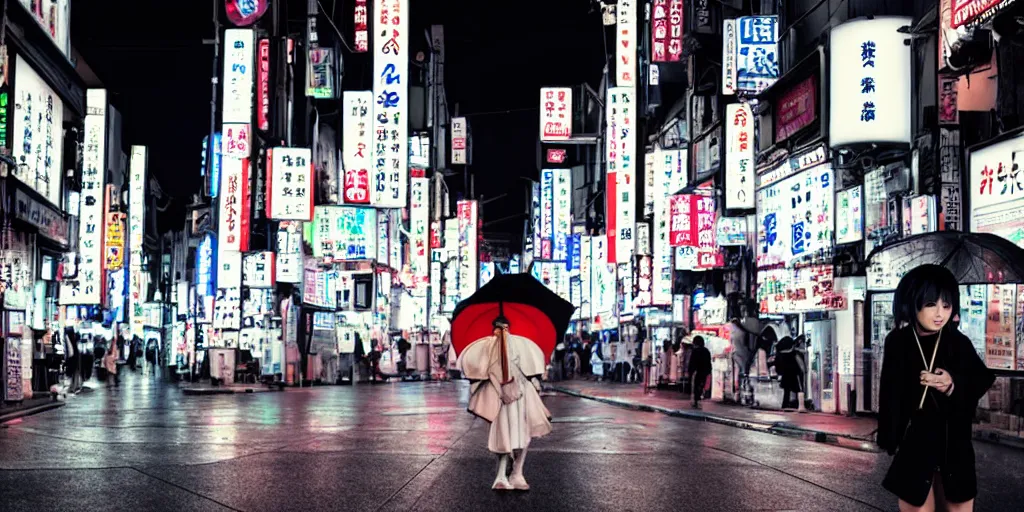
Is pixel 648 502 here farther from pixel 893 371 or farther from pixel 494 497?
pixel 893 371

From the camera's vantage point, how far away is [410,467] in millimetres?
14070

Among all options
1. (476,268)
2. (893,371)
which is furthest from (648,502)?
(476,268)

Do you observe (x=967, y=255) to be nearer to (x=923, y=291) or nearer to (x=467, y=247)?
(x=923, y=291)

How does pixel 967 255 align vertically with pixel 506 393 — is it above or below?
above

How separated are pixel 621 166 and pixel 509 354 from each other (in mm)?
30838

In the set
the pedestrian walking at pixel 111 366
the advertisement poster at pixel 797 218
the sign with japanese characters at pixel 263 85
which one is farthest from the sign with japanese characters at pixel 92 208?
the advertisement poster at pixel 797 218

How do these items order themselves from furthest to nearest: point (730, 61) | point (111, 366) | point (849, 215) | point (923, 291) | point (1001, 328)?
point (111, 366) → point (730, 61) → point (849, 215) → point (1001, 328) → point (923, 291)

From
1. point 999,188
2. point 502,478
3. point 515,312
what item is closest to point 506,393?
point 502,478

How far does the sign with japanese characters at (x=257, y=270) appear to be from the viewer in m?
43.8

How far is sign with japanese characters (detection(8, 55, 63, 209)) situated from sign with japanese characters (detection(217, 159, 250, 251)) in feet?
30.3

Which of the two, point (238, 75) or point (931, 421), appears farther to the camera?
point (238, 75)

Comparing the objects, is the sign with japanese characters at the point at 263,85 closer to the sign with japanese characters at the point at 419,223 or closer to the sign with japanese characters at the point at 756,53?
the sign with japanese characters at the point at 756,53

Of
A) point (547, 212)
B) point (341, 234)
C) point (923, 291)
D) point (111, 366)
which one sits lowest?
point (111, 366)

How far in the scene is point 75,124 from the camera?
33.4 metres
